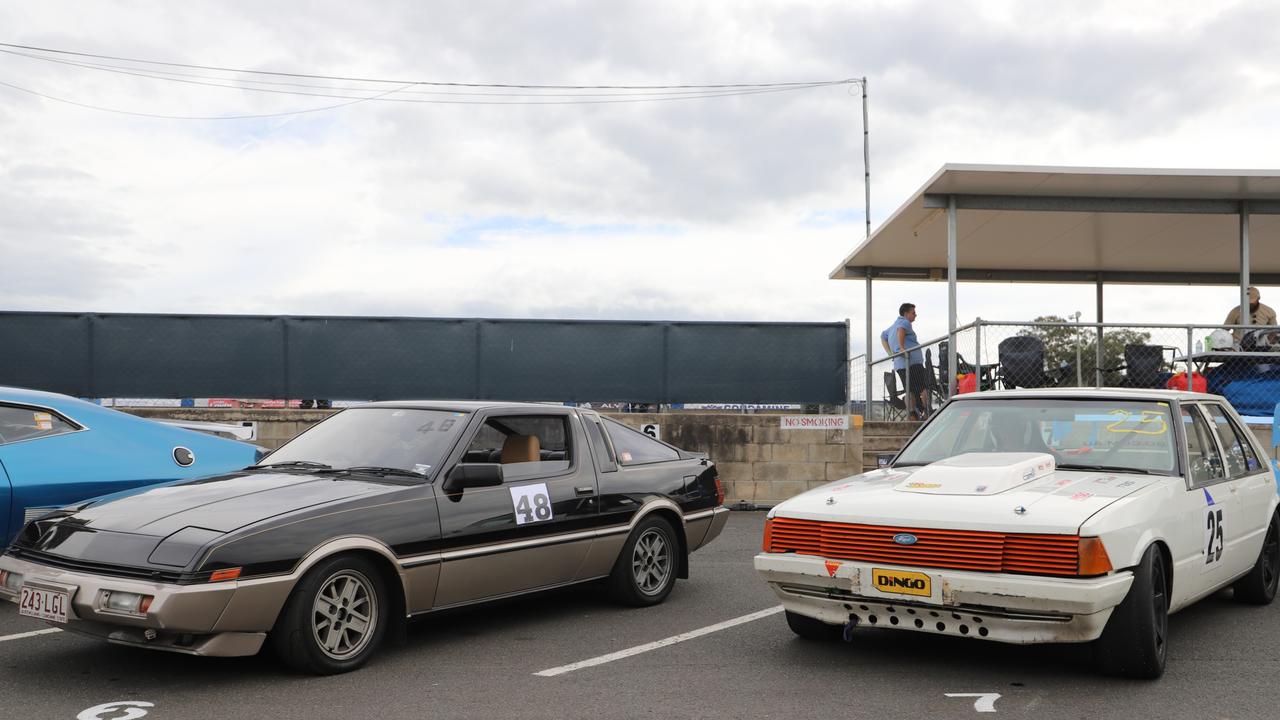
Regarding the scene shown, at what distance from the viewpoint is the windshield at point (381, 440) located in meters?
6.13

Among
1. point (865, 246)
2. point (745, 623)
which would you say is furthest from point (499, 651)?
point (865, 246)

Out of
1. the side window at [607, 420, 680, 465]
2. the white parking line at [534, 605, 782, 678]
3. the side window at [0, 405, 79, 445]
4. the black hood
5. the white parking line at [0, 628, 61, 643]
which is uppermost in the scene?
the side window at [0, 405, 79, 445]

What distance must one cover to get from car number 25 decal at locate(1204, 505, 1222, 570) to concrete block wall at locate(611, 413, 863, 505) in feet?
24.1

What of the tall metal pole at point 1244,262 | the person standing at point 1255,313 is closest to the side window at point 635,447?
the tall metal pole at point 1244,262

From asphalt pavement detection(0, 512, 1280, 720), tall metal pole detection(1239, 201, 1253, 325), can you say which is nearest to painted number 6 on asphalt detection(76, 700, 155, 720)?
asphalt pavement detection(0, 512, 1280, 720)

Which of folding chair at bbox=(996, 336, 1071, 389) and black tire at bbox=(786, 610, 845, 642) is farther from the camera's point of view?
folding chair at bbox=(996, 336, 1071, 389)

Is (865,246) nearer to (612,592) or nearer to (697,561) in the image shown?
(697,561)

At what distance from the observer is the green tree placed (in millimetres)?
14016

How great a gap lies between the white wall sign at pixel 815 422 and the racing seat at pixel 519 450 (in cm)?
728

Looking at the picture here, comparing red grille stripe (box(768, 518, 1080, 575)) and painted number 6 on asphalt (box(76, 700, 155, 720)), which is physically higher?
red grille stripe (box(768, 518, 1080, 575))

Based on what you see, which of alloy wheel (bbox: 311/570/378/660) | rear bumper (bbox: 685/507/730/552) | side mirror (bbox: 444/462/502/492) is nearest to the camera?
alloy wheel (bbox: 311/570/378/660)

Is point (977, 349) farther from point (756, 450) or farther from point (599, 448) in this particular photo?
point (599, 448)

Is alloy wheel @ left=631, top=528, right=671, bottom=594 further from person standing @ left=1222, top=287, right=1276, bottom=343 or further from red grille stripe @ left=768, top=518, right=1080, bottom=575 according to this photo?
person standing @ left=1222, top=287, right=1276, bottom=343

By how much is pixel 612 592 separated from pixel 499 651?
1.30m
